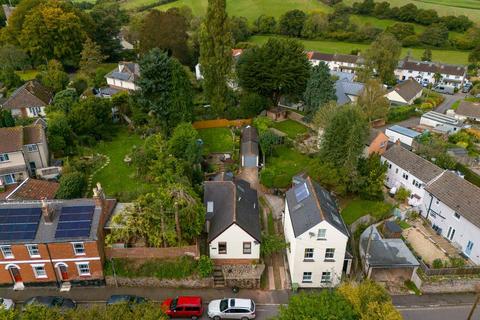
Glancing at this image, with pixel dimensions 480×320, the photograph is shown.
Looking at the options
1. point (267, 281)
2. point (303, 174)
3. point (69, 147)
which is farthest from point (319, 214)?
point (69, 147)

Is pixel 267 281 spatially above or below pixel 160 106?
below

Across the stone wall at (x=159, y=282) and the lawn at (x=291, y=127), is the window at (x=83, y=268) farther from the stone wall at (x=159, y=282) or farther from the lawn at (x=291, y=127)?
the lawn at (x=291, y=127)

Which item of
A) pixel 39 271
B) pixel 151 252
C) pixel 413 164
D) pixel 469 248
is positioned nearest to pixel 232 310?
pixel 151 252

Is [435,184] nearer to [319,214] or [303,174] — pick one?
[303,174]

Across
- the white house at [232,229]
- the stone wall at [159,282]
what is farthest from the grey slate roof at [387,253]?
the stone wall at [159,282]

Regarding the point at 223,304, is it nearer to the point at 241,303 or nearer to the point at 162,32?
the point at 241,303

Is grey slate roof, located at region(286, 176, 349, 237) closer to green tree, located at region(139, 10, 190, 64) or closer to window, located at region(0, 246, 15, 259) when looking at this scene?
window, located at region(0, 246, 15, 259)
